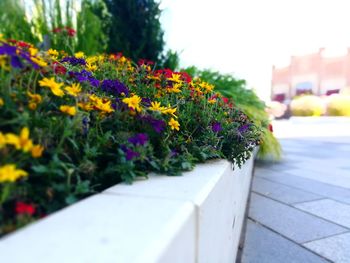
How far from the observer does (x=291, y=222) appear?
2.09m

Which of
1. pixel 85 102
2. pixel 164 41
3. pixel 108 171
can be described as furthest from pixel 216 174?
pixel 164 41

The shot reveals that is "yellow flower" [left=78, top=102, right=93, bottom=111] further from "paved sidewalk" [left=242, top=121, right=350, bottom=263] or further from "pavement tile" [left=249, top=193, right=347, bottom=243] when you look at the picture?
"pavement tile" [left=249, top=193, right=347, bottom=243]

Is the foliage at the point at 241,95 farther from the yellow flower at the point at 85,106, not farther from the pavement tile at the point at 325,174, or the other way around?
the yellow flower at the point at 85,106

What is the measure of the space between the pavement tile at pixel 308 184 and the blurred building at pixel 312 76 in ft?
67.0

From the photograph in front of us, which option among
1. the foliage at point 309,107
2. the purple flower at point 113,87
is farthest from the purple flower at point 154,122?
the foliage at point 309,107

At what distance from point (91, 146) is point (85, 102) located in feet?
0.42

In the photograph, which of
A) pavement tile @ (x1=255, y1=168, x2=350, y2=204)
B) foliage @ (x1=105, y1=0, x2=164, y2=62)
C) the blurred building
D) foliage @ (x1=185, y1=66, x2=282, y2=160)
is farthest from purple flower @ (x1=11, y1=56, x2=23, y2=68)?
the blurred building

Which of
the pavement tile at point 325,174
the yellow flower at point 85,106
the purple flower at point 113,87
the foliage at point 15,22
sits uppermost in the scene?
the foliage at point 15,22

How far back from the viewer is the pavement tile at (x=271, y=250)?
5.26 ft

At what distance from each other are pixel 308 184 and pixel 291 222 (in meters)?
1.18

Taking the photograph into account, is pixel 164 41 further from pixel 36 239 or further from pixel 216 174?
pixel 36 239

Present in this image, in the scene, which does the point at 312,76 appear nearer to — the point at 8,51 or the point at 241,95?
the point at 241,95

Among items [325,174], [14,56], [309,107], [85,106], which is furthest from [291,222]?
[309,107]

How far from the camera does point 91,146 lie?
945 mm
